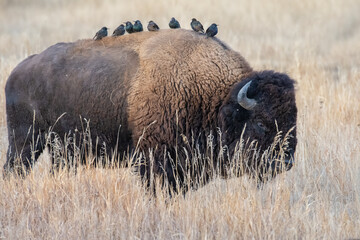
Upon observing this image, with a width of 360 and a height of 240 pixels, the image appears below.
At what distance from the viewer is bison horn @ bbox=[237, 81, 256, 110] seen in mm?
5590

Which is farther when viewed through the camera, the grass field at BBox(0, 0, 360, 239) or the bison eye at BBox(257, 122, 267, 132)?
the bison eye at BBox(257, 122, 267, 132)

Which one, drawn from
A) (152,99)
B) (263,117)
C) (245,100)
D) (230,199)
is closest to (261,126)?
(263,117)

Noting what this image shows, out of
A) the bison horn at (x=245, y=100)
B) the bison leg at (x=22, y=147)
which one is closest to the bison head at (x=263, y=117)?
the bison horn at (x=245, y=100)

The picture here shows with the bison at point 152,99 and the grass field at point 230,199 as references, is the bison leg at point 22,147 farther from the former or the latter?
the grass field at point 230,199

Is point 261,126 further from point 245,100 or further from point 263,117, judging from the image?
point 245,100

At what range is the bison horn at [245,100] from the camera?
5590 millimetres

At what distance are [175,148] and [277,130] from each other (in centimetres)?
99

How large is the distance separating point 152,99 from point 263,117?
1.08 m

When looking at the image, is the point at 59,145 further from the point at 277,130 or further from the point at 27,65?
the point at 277,130

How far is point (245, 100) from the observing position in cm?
560

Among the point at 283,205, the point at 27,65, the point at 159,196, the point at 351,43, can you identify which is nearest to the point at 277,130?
the point at 283,205

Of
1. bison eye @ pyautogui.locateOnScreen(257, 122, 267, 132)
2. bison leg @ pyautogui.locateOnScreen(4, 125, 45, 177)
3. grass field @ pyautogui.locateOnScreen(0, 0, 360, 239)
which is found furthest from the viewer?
bison leg @ pyautogui.locateOnScreen(4, 125, 45, 177)

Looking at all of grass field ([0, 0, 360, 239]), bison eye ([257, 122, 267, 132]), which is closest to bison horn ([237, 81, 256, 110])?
bison eye ([257, 122, 267, 132])

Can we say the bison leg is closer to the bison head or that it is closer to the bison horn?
the bison head
